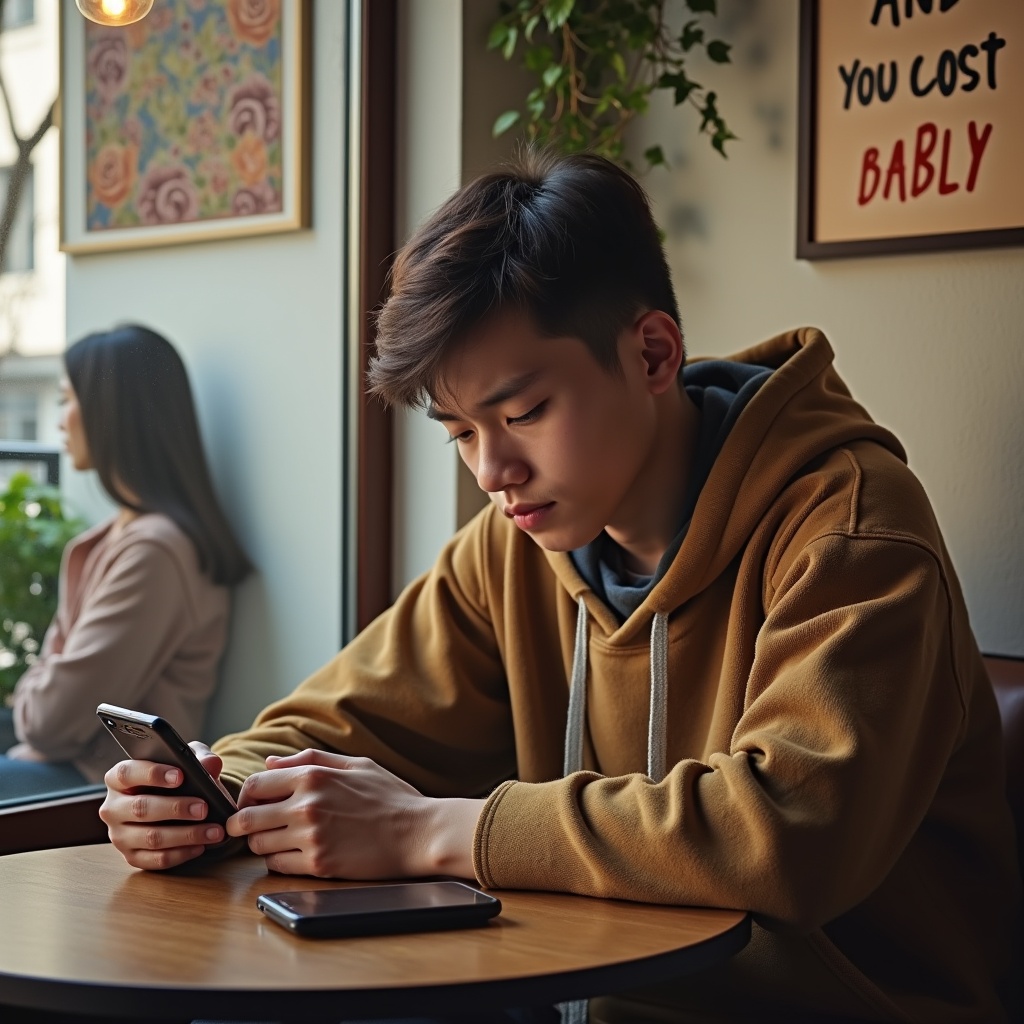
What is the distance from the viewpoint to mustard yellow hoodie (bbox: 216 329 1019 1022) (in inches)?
45.6

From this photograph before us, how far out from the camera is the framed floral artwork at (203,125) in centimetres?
223

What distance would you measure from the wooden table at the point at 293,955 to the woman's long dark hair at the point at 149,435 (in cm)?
108

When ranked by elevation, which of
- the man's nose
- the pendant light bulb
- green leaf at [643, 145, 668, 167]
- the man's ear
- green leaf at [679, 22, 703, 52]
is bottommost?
the man's nose

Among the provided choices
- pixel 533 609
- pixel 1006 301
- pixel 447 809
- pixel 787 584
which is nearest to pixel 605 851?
pixel 447 809

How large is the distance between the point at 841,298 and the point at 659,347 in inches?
25.9

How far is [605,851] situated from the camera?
3.82 ft

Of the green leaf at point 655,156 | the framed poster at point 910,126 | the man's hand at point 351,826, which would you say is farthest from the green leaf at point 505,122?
the man's hand at point 351,826

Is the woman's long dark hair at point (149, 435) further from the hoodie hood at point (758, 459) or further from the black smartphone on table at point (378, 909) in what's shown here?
the black smartphone on table at point (378, 909)

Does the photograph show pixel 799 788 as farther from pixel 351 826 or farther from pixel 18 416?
pixel 18 416

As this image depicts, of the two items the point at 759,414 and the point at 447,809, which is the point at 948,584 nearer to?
the point at 759,414

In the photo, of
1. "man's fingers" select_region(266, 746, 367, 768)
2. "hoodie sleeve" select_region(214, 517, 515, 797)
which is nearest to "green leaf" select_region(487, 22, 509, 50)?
"hoodie sleeve" select_region(214, 517, 515, 797)

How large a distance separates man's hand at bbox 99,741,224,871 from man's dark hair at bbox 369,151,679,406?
0.46 meters

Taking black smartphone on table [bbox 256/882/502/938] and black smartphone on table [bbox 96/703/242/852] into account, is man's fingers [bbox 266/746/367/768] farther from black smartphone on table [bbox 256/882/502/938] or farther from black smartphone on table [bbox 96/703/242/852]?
black smartphone on table [bbox 256/882/502/938]

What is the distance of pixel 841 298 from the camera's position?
2.06 meters
